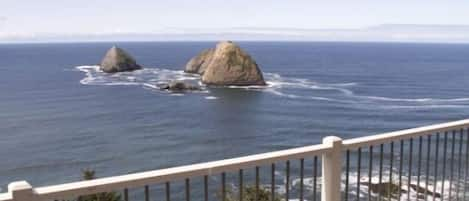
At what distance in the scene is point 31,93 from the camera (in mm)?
64750

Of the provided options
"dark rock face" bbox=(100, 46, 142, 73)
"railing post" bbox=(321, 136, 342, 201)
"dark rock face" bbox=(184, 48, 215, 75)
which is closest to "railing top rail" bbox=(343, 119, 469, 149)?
"railing post" bbox=(321, 136, 342, 201)

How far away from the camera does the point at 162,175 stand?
3.19m

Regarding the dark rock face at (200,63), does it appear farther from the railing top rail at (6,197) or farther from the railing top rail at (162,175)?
the railing top rail at (6,197)

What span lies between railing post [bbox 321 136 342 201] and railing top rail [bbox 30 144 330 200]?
8 centimetres

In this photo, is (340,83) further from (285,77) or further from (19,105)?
→ (19,105)

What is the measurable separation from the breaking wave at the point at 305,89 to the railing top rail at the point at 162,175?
171ft

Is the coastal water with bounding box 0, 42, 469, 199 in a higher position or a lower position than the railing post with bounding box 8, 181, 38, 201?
lower

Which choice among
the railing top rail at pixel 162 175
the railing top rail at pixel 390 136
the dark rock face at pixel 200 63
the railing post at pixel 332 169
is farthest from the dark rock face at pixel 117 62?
the railing top rail at pixel 162 175

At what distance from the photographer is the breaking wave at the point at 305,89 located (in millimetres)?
56531

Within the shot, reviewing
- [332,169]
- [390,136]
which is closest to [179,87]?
[390,136]

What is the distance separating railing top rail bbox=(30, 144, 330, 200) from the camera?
287 cm

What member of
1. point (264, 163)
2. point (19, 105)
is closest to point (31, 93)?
point (19, 105)

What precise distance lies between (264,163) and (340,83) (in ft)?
250

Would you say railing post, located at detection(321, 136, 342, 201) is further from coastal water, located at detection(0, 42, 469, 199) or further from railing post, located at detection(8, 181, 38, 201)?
coastal water, located at detection(0, 42, 469, 199)
